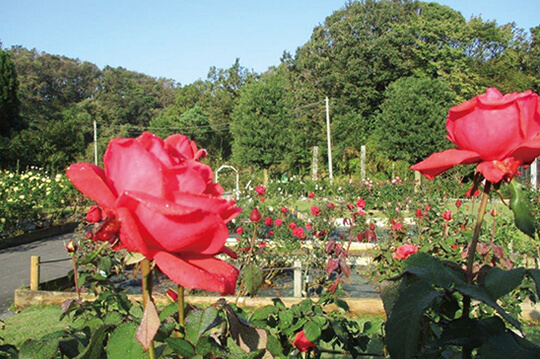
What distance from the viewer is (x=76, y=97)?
152 feet

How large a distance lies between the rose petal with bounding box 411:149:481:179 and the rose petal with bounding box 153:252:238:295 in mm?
297

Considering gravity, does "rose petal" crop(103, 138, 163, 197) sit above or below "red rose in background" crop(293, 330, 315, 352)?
above

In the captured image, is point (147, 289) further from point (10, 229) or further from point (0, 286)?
point (10, 229)

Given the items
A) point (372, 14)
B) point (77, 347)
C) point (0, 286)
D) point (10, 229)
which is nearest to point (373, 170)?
point (372, 14)

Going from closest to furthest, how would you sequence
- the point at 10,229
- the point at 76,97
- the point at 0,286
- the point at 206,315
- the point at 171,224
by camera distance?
the point at 171,224, the point at 206,315, the point at 0,286, the point at 10,229, the point at 76,97

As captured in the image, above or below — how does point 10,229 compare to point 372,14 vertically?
below

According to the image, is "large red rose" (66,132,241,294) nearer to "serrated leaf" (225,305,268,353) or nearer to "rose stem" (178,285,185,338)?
"rose stem" (178,285,185,338)

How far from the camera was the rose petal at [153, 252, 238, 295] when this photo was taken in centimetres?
39

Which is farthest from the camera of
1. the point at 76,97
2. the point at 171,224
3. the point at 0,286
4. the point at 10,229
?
the point at 76,97

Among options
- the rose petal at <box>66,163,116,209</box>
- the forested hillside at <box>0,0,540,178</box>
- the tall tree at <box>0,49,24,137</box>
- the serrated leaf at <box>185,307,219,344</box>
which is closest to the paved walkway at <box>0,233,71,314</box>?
the serrated leaf at <box>185,307,219,344</box>

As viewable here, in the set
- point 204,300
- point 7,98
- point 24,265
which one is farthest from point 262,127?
point 204,300

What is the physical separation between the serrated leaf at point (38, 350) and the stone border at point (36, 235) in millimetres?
8044

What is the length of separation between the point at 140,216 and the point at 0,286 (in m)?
5.69

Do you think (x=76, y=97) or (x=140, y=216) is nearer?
(x=140, y=216)
